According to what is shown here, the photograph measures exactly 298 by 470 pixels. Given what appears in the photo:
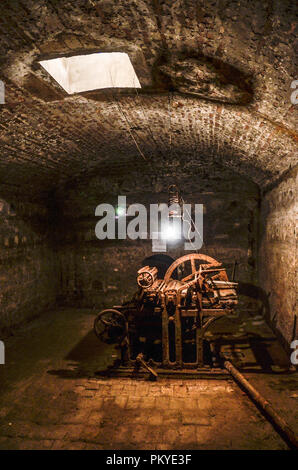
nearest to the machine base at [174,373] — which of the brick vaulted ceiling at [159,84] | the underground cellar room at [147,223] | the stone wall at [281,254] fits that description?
the underground cellar room at [147,223]

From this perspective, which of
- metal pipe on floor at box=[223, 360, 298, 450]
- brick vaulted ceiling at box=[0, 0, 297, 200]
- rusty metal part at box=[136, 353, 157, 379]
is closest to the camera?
brick vaulted ceiling at box=[0, 0, 297, 200]

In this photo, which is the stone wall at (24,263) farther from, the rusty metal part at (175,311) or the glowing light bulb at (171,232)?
the glowing light bulb at (171,232)

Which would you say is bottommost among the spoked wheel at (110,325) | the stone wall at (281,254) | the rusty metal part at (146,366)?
the rusty metal part at (146,366)

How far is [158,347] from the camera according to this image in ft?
21.4

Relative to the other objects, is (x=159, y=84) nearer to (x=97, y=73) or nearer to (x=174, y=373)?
(x=97, y=73)

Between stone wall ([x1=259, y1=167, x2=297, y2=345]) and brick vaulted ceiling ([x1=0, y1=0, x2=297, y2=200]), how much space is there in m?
0.55

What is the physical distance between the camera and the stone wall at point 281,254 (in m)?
5.59

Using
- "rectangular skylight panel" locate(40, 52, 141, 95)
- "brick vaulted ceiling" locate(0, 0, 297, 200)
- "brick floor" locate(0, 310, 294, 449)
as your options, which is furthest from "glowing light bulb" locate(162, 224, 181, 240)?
"rectangular skylight panel" locate(40, 52, 141, 95)

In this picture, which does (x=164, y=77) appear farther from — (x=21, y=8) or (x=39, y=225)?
(x=39, y=225)

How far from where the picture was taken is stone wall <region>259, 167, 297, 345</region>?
559cm

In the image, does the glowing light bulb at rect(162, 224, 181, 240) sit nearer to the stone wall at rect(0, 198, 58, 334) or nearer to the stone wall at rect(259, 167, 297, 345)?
the stone wall at rect(259, 167, 297, 345)

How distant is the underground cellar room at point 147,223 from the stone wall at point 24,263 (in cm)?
5

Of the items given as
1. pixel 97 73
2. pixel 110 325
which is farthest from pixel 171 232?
pixel 97 73

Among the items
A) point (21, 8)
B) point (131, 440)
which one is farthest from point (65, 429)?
point (21, 8)
